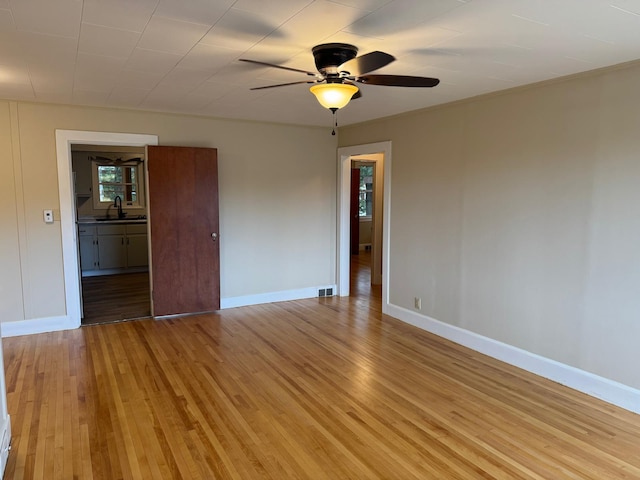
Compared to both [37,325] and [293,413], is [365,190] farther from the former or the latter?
[293,413]

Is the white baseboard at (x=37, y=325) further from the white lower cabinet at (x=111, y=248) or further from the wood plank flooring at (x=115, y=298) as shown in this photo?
the white lower cabinet at (x=111, y=248)

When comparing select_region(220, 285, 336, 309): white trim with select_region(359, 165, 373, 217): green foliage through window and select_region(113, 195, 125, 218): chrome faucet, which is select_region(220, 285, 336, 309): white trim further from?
select_region(359, 165, 373, 217): green foliage through window

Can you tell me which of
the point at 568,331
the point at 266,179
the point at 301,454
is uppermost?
the point at 266,179

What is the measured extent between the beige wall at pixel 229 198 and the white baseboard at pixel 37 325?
54 millimetres

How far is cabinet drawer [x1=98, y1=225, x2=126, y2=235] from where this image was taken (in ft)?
24.2

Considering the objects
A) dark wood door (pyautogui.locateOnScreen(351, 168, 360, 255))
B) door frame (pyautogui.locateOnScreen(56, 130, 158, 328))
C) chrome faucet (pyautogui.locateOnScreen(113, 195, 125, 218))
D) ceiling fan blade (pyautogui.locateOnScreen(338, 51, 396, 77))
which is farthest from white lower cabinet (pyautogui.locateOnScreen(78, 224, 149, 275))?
ceiling fan blade (pyautogui.locateOnScreen(338, 51, 396, 77))

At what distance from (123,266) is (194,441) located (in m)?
5.80

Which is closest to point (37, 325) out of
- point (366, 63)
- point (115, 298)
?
point (115, 298)

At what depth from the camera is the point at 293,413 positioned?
2.91m

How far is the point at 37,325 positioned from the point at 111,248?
3.14 meters

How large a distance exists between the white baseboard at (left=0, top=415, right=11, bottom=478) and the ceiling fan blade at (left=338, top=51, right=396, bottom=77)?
273cm

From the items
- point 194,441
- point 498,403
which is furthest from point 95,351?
point 498,403

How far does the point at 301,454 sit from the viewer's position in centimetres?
246

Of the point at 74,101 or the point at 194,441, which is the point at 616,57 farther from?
the point at 74,101
